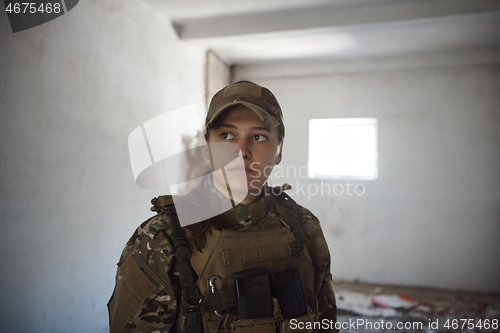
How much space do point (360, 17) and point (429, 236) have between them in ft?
7.57

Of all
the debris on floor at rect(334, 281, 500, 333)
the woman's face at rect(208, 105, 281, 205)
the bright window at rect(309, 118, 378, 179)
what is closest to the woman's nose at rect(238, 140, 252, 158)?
the woman's face at rect(208, 105, 281, 205)

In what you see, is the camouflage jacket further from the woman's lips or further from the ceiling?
the ceiling

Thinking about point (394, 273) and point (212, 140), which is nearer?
point (212, 140)

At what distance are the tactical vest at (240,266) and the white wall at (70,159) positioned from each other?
95 centimetres

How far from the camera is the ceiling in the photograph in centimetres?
233

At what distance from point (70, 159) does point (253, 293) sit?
4.07ft

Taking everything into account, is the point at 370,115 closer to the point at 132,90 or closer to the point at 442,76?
the point at 442,76

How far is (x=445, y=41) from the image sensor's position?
3.03 metres

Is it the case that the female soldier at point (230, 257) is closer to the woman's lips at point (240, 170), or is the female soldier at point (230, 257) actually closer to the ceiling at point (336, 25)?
the woman's lips at point (240, 170)

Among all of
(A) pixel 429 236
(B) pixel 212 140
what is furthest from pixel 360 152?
(B) pixel 212 140

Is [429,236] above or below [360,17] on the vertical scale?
below

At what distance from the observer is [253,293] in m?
0.78

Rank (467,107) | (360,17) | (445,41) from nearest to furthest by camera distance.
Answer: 1. (360,17)
2. (445,41)
3. (467,107)

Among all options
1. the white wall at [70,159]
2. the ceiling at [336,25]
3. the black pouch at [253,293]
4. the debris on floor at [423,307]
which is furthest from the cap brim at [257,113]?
the debris on floor at [423,307]
